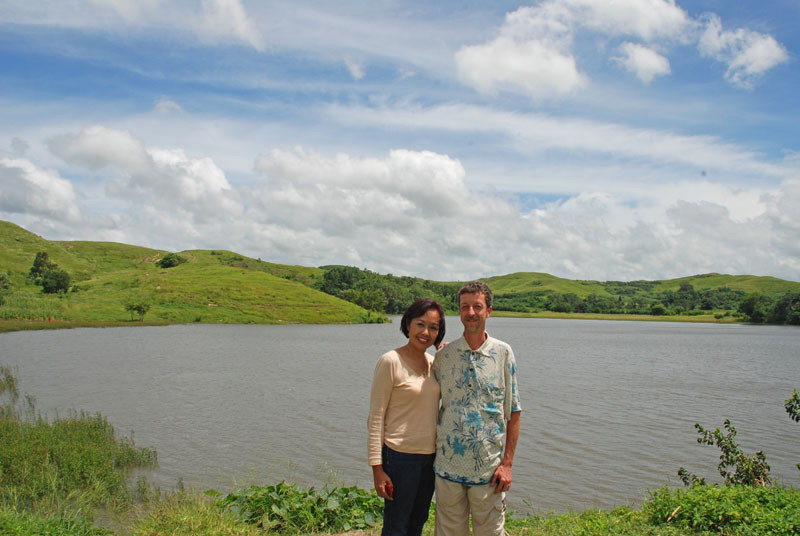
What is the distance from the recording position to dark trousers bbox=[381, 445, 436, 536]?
201 inches

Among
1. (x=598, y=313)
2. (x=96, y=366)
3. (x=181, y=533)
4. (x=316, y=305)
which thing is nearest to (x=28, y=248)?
(x=316, y=305)

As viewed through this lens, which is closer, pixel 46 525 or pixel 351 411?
pixel 46 525

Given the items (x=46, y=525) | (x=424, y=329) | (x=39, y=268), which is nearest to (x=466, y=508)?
(x=424, y=329)

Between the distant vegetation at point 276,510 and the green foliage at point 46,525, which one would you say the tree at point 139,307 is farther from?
the green foliage at point 46,525

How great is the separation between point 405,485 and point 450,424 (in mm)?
731

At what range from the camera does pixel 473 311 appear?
16.8ft

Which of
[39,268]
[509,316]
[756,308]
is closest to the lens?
[39,268]

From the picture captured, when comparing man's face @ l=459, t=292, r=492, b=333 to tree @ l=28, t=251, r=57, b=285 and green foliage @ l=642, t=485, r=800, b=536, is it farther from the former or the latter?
tree @ l=28, t=251, r=57, b=285

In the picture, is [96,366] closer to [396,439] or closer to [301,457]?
[301,457]

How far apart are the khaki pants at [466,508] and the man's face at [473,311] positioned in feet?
4.82

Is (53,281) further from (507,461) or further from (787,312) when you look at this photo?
(787,312)

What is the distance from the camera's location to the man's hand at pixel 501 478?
16.6 feet

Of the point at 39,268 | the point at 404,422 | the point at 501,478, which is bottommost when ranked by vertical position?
the point at 501,478

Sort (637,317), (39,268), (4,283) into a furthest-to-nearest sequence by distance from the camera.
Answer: (637,317) → (39,268) → (4,283)
